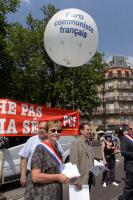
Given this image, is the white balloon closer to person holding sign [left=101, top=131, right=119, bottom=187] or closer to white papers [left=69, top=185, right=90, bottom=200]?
person holding sign [left=101, top=131, right=119, bottom=187]

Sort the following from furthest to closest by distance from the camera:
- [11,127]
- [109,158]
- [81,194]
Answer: [109,158] → [11,127] → [81,194]

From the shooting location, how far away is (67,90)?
4075 centimetres

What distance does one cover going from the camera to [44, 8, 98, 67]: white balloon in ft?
33.3

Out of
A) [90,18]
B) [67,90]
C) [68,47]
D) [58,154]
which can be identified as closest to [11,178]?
[68,47]

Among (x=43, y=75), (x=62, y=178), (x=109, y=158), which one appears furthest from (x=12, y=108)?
(x=43, y=75)

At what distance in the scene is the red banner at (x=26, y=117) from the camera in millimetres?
9023

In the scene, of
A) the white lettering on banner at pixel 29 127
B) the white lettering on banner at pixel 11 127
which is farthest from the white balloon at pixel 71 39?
the white lettering on banner at pixel 11 127

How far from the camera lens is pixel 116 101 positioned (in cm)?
10288

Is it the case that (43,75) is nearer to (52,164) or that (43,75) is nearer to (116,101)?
(52,164)

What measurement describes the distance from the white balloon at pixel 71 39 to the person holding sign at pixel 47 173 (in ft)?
19.1

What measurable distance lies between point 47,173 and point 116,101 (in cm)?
9925

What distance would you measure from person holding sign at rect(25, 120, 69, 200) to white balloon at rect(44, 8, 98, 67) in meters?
5.83

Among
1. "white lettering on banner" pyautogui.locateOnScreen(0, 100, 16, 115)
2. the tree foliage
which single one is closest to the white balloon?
"white lettering on banner" pyautogui.locateOnScreen(0, 100, 16, 115)

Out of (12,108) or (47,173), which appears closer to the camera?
(47,173)
